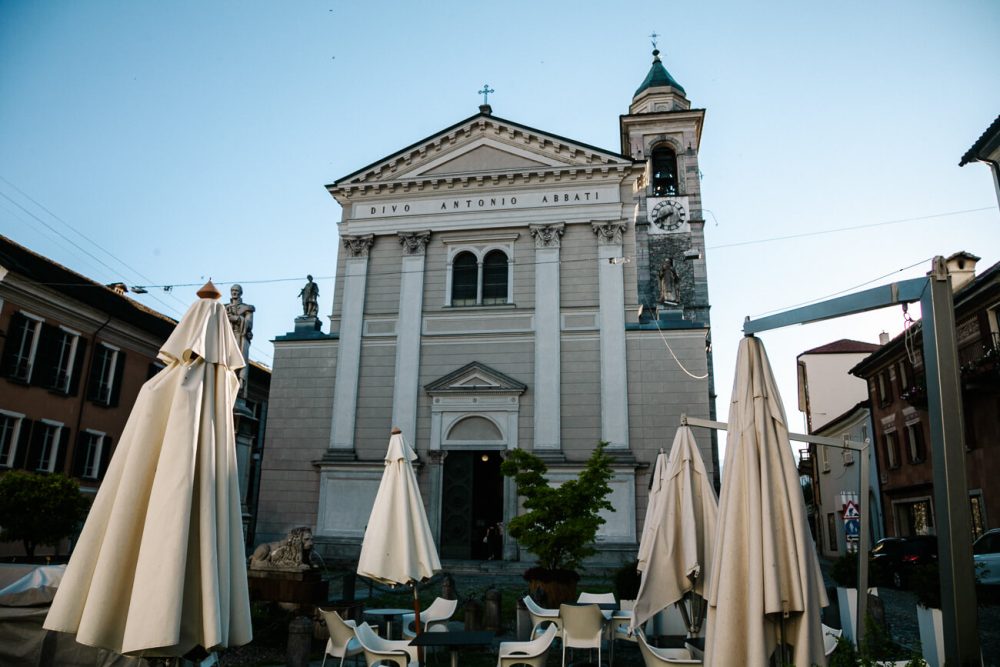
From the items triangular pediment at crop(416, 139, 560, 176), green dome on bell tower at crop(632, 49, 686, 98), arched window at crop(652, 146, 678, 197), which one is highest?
green dome on bell tower at crop(632, 49, 686, 98)

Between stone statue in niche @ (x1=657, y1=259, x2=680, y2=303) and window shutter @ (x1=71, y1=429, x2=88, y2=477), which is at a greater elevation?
stone statue in niche @ (x1=657, y1=259, x2=680, y2=303)

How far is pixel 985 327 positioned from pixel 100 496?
22100mm

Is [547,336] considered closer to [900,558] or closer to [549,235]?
[549,235]

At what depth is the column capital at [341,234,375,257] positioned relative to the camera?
23.3 metres

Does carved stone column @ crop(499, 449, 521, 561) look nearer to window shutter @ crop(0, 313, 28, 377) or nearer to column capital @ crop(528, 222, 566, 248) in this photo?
column capital @ crop(528, 222, 566, 248)

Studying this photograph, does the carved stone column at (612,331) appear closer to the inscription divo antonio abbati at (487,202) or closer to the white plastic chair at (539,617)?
the inscription divo antonio abbati at (487,202)

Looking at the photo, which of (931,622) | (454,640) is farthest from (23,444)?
(931,622)

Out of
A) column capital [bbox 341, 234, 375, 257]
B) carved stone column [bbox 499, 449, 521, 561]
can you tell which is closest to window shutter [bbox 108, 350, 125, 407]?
column capital [bbox 341, 234, 375, 257]

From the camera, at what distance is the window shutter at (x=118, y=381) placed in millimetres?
22875

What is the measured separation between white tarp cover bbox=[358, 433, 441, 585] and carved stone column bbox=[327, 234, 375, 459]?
1293 cm

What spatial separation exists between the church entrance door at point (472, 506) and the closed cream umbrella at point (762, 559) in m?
16.0

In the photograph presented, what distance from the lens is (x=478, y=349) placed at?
2170 cm

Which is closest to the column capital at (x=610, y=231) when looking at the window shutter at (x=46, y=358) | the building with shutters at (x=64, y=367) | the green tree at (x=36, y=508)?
the building with shutters at (x=64, y=367)

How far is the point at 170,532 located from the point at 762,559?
3.56 m
